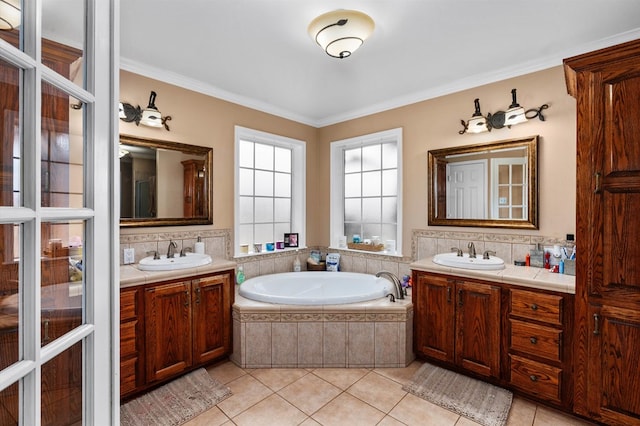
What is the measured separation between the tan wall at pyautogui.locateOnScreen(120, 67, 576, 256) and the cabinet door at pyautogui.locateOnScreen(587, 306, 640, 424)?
2.75 ft

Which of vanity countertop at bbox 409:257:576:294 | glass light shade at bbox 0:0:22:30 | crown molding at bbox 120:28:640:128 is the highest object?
crown molding at bbox 120:28:640:128

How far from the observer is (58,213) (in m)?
0.71

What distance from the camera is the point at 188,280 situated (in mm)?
2412

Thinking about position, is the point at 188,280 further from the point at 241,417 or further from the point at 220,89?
the point at 220,89

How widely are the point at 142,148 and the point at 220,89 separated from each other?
0.95m

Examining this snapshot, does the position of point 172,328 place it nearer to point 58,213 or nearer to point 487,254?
point 58,213

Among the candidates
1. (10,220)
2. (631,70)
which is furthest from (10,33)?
(631,70)

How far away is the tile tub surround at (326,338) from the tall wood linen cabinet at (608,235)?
119 centimetres

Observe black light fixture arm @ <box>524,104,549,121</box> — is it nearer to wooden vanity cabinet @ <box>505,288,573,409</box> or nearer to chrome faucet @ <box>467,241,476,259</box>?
chrome faucet @ <box>467,241,476,259</box>

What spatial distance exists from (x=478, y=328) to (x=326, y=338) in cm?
118

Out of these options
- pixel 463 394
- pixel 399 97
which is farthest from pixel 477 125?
pixel 463 394

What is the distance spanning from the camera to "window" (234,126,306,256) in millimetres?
3460

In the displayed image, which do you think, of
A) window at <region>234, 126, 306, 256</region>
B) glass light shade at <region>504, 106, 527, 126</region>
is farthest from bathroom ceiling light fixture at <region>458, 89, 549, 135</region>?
window at <region>234, 126, 306, 256</region>

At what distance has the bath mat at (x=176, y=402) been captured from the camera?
198 centimetres
